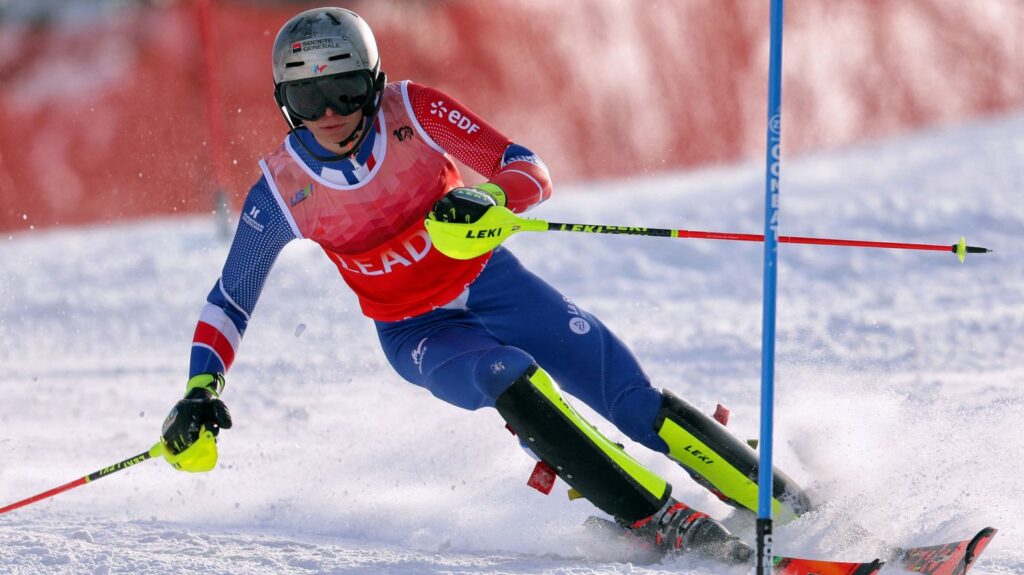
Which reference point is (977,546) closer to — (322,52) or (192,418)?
(192,418)

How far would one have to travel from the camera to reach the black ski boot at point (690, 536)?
307 centimetres

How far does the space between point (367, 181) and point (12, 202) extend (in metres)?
5.29

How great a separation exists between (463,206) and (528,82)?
215 inches

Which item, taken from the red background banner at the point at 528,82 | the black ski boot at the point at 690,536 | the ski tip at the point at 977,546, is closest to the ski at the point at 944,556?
the ski tip at the point at 977,546

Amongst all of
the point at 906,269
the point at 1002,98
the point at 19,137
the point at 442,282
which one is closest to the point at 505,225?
the point at 442,282

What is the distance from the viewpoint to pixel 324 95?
3.39m

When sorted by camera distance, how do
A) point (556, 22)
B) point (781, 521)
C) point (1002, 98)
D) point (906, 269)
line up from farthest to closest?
point (1002, 98) → point (556, 22) → point (906, 269) → point (781, 521)

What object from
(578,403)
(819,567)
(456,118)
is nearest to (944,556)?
(819,567)

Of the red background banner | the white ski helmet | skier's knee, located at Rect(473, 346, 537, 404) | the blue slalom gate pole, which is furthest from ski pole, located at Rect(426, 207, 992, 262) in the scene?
the red background banner

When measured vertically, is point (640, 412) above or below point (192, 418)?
below

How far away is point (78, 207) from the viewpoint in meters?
8.12

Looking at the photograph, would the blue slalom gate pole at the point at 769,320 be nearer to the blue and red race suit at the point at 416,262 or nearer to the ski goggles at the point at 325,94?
the blue and red race suit at the point at 416,262

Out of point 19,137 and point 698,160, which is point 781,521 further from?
point 19,137

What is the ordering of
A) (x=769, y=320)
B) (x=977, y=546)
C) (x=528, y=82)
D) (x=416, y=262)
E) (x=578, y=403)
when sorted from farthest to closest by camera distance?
(x=528, y=82) < (x=578, y=403) < (x=416, y=262) < (x=977, y=546) < (x=769, y=320)
